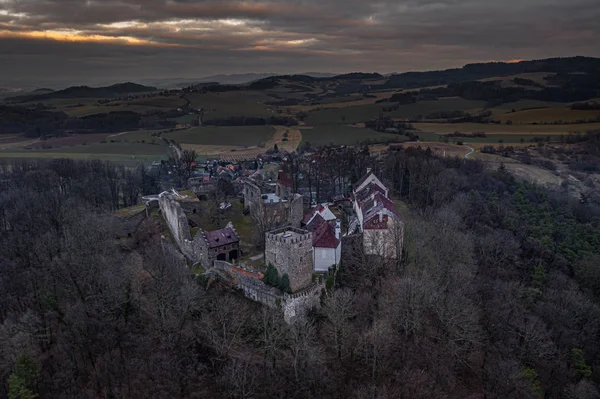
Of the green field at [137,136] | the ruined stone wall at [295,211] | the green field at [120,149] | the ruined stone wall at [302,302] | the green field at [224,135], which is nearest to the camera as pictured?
the ruined stone wall at [302,302]

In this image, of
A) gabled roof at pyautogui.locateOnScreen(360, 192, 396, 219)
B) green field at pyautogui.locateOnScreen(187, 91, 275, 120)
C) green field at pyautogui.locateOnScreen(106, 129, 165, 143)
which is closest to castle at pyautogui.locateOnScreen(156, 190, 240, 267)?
gabled roof at pyautogui.locateOnScreen(360, 192, 396, 219)

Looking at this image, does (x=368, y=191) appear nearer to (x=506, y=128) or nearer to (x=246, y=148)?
(x=246, y=148)

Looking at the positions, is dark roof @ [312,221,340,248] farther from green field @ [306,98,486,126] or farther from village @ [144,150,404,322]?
green field @ [306,98,486,126]

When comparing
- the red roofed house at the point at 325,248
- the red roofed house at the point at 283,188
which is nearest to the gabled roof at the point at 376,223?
the red roofed house at the point at 325,248

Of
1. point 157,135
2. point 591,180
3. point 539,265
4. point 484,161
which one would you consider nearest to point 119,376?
point 539,265

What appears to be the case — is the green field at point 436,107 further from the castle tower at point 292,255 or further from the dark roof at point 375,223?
the castle tower at point 292,255

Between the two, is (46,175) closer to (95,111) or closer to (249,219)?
(249,219)
